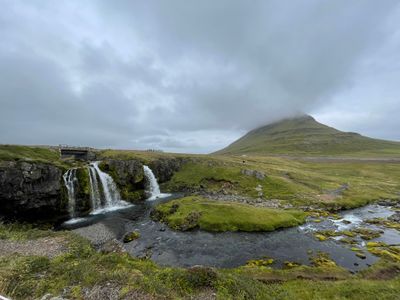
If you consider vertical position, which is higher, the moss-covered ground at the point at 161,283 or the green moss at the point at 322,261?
Answer: the moss-covered ground at the point at 161,283

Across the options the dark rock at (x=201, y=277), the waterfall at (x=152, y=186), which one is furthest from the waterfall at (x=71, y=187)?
the dark rock at (x=201, y=277)

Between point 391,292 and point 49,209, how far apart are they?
2196 inches

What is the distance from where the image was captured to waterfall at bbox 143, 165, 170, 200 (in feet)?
233

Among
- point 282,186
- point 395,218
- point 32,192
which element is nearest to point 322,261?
point 395,218

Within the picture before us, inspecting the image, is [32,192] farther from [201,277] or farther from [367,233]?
[367,233]

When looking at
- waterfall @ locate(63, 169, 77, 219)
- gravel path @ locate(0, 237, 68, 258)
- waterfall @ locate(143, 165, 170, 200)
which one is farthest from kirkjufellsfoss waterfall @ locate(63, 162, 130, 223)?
A: gravel path @ locate(0, 237, 68, 258)

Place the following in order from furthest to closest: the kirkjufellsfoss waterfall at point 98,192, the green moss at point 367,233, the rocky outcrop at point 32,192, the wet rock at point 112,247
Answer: the kirkjufellsfoss waterfall at point 98,192, the rocky outcrop at point 32,192, the green moss at point 367,233, the wet rock at point 112,247

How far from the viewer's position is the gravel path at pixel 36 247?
2534 cm

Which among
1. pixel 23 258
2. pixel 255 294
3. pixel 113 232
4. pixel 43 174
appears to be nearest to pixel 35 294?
pixel 23 258

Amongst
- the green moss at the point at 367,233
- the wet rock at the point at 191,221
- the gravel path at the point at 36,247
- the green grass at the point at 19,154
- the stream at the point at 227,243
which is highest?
the green grass at the point at 19,154

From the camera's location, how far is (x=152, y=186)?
244 feet

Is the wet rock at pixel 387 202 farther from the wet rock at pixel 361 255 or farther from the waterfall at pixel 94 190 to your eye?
the waterfall at pixel 94 190

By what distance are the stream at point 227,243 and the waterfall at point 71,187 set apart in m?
6.07

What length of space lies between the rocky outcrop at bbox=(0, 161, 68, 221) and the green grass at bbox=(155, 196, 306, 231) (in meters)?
22.0
